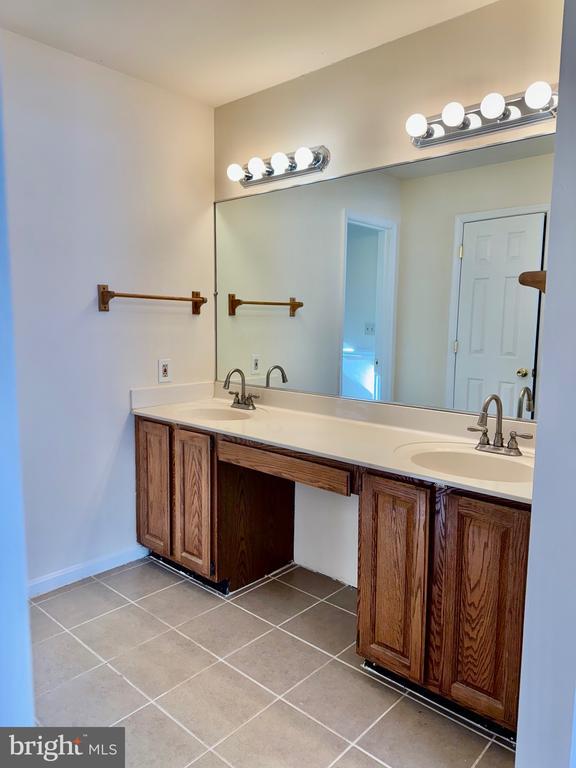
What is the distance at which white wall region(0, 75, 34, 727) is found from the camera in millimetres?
502

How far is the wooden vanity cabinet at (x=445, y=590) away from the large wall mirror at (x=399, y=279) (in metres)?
0.59

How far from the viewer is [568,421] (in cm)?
103

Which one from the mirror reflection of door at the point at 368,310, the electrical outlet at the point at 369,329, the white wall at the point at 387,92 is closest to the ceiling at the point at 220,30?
the white wall at the point at 387,92

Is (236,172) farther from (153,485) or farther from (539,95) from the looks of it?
(153,485)

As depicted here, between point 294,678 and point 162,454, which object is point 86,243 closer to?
point 162,454

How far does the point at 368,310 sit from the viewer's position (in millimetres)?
2428

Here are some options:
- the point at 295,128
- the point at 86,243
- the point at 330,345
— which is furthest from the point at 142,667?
the point at 295,128

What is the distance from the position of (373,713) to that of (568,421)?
1.23 m

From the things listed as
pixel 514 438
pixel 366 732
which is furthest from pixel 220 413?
pixel 366 732

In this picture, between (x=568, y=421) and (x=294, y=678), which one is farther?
(x=294, y=678)

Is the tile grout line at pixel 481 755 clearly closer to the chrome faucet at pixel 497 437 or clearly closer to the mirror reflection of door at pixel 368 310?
the chrome faucet at pixel 497 437

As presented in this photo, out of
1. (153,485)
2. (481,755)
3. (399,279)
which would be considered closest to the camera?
(481,755)

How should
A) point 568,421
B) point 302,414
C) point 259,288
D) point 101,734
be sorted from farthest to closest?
point 259,288
point 302,414
point 101,734
point 568,421

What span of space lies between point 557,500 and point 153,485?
6.61 feet
